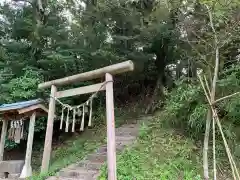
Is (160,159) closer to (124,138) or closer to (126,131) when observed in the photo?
(124,138)

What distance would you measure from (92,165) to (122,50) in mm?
4057

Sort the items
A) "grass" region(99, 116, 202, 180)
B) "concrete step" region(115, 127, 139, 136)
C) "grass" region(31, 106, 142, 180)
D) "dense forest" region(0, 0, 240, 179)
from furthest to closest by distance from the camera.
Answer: "concrete step" region(115, 127, 139, 136)
"grass" region(31, 106, 142, 180)
"dense forest" region(0, 0, 240, 179)
"grass" region(99, 116, 202, 180)

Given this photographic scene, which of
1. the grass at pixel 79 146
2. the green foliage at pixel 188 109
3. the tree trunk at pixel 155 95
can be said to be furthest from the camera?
the tree trunk at pixel 155 95

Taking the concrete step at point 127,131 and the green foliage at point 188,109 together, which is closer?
the green foliage at point 188,109

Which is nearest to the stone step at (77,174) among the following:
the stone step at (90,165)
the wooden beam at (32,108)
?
the stone step at (90,165)

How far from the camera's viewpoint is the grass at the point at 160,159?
5906 millimetres

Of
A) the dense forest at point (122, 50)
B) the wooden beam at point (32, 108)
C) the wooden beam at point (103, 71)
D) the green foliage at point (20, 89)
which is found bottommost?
the wooden beam at point (32, 108)

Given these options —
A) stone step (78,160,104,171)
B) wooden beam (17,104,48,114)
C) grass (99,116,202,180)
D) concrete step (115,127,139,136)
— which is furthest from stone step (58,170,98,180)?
concrete step (115,127,139,136)

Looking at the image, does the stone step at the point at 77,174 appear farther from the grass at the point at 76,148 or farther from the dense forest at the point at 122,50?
the dense forest at the point at 122,50

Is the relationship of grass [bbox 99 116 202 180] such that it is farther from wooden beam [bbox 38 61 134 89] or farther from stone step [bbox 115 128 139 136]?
wooden beam [bbox 38 61 134 89]

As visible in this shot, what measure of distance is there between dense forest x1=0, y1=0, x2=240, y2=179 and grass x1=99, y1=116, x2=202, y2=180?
19.8 inches

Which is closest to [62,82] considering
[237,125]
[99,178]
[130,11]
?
[99,178]

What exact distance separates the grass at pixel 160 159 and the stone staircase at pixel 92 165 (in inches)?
12.9

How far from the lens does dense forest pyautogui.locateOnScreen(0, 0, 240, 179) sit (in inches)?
286
